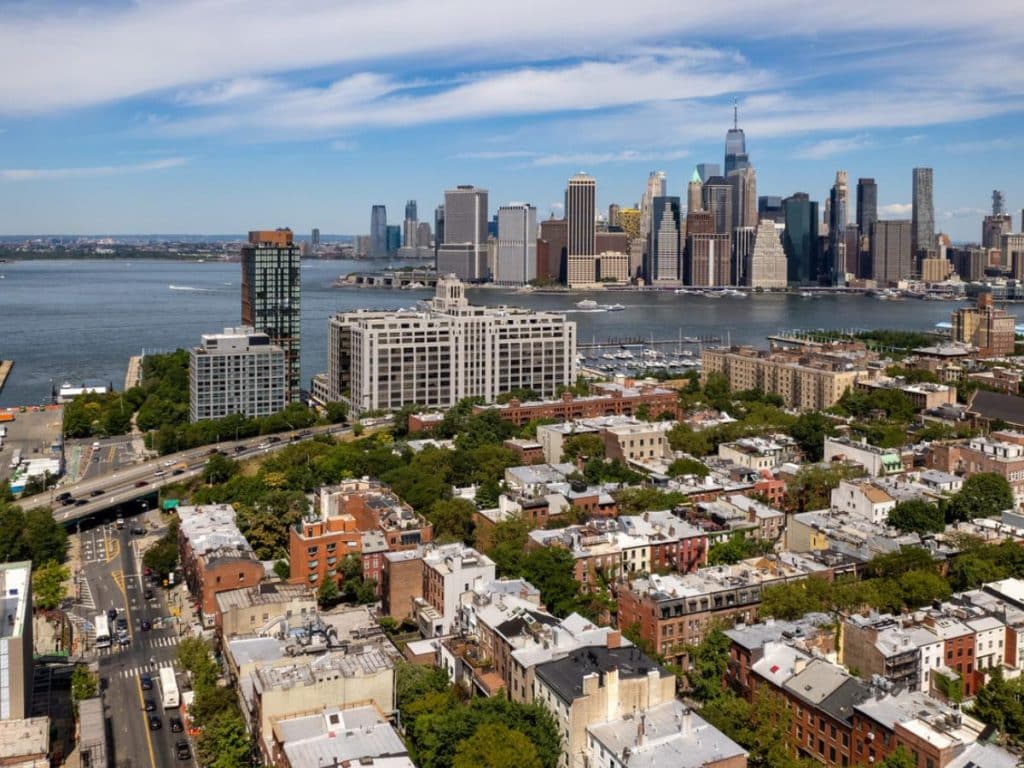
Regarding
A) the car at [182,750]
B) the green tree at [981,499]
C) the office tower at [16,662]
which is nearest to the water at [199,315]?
the office tower at [16,662]

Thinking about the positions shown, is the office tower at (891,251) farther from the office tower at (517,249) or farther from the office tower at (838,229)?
the office tower at (517,249)

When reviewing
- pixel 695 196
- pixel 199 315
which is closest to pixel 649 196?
pixel 695 196

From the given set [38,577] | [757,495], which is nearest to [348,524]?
[38,577]

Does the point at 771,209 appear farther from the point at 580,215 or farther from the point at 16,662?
the point at 16,662

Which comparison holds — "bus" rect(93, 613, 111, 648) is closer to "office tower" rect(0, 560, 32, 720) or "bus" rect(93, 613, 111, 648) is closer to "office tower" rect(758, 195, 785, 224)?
"office tower" rect(0, 560, 32, 720)

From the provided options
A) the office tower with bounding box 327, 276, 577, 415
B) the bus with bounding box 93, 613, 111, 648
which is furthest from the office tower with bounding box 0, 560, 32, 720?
the office tower with bounding box 327, 276, 577, 415
